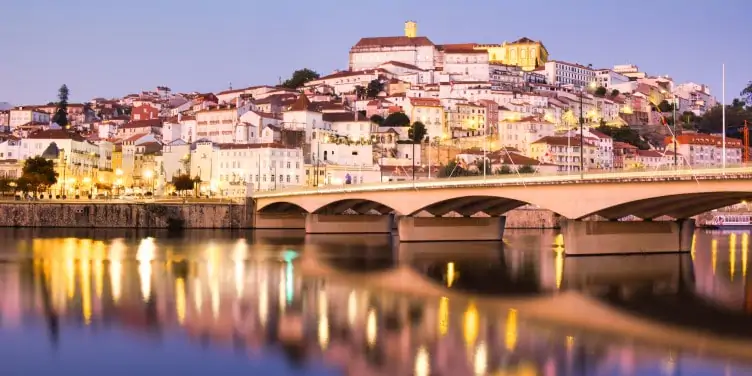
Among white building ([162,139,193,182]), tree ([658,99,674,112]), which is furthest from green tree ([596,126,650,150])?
white building ([162,139,193,182])

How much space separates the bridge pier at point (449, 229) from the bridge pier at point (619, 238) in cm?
1119

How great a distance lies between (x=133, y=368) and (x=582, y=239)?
2083cm

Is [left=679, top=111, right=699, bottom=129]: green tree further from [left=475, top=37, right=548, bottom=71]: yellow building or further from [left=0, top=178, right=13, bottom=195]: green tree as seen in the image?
[left=0, top=178, right=13, bottom=195]: green tree

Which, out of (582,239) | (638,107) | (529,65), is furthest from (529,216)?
(529,65)

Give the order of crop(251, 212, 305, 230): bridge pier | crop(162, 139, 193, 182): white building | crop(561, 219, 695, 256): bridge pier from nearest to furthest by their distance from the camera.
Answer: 1. crop(561, 219, 695, 256): bridge pier
2. crop(251, 212, 305, 230): bridge pier
3. crop(162, 139, 193, 182): white building

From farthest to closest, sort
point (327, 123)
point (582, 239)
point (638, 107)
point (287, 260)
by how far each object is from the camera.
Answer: point (638, 107) < point (327, 123) < point (287, 260) < point (582, 239)

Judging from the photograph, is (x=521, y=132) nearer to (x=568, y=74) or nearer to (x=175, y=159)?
(x=175, y=159)

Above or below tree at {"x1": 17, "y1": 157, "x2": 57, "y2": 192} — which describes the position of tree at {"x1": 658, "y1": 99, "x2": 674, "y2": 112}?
above

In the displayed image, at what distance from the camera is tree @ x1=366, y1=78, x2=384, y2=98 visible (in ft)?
367

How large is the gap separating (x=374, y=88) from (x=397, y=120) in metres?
17.8

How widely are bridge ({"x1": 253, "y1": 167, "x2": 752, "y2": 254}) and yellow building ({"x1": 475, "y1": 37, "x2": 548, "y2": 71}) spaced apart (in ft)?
278

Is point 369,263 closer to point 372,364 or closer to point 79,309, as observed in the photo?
point 79,309

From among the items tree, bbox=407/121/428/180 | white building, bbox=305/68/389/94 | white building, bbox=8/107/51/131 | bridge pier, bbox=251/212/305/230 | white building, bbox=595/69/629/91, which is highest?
white building, bbox=595/69/629/91

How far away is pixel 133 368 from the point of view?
15805 millimetres
